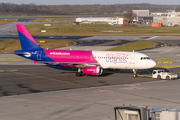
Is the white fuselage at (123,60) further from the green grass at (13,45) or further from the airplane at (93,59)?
the green grass at (13,45)

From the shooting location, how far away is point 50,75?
175 feet

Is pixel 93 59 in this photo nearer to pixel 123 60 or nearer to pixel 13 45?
pixel 123 60

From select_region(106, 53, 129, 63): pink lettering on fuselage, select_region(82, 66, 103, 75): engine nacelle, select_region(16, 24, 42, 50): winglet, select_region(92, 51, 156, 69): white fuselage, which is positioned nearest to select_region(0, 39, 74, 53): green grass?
select_region(16, 24, 42, 50): winglet

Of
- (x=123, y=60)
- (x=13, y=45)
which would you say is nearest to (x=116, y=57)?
(x=123, y=60)

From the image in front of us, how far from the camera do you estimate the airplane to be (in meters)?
49.0

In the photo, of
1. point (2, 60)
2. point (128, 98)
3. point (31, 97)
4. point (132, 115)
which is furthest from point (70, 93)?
point (2, 60)

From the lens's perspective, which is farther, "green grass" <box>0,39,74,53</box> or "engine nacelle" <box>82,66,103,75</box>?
"green grass" <box>0,39,74,53</box>

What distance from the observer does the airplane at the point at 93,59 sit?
1931 inches

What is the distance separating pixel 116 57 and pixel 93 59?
4681 millimetres

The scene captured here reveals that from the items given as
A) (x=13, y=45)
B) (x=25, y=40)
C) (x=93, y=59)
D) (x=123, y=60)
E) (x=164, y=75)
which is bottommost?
(x=164, y=75)

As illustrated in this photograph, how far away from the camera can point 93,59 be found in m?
50.8

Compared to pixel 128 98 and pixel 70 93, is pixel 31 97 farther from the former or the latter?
pixel 128 98

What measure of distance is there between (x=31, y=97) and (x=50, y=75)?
16.4 meters

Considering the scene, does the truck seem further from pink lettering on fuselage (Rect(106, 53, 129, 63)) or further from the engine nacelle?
the engine nacelle
